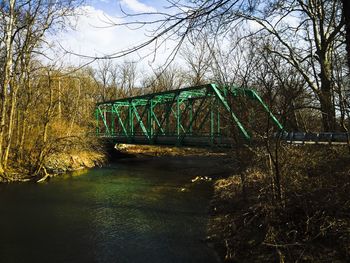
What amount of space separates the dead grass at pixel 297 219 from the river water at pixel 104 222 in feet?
2.59

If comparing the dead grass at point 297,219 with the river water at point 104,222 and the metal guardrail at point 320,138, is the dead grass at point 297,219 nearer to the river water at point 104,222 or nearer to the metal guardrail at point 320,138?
the metal guardrail at point 320,138

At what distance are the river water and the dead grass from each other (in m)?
0.79

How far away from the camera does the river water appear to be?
741 cm

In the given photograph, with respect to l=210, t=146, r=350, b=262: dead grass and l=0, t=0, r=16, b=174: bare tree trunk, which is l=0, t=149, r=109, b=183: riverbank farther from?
l=210, t=146, r=350, b=262: dead grass

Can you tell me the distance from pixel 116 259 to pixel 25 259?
6.29ft

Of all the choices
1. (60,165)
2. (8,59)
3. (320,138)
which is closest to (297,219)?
(320,138)

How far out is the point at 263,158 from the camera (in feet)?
27.0

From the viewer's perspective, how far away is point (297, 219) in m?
6.72

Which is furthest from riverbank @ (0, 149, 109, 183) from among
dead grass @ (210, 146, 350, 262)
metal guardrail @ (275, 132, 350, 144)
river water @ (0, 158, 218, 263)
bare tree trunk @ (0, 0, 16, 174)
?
metal guardrail @ (275, 132, 350, 144)

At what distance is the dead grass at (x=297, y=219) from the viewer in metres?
5.84

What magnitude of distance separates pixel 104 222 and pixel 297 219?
17.7ft

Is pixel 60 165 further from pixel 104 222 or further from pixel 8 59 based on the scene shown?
pixel 104 222

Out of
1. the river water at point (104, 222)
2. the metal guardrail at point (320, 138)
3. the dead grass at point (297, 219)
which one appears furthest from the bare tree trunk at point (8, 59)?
the metal guardrail at point (320, 138)

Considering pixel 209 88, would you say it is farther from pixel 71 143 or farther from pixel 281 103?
pixel 281 103
